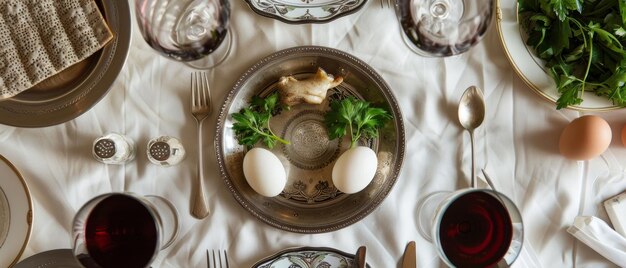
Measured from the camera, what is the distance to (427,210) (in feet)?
2.30

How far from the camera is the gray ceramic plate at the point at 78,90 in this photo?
662mm

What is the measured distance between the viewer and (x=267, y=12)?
0.68 meters

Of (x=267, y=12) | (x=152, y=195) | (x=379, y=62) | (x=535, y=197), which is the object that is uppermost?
(x=267, y=12)

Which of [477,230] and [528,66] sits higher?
[528,66]

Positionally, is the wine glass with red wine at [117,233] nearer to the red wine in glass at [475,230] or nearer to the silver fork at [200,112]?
the silver fork at [200,112]

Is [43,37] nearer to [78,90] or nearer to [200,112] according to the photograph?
[78,90]

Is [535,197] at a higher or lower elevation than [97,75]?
lower

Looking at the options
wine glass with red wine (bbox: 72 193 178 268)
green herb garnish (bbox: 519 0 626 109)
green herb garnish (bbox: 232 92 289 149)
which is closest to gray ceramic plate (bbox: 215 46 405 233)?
green herb garnish (bbox: 232 92 289 149)

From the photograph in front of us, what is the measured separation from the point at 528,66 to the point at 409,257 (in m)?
0.32

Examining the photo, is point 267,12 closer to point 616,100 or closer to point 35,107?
point 35,107

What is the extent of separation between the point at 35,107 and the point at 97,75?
0.33ft

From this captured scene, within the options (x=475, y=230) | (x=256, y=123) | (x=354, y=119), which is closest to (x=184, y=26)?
(x=256, y=123)

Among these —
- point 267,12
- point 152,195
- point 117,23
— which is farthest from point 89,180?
point 267,12

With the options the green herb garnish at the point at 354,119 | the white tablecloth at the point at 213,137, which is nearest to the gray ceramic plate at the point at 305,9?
the white tablecloth at the point at 213,137
